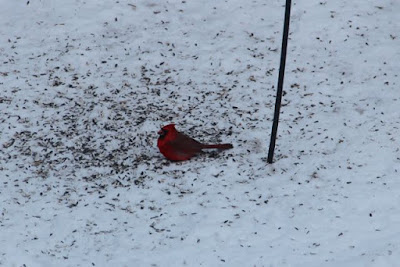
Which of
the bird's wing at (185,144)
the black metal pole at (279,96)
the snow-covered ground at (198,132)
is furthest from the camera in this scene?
the bird's wing at (185,144)

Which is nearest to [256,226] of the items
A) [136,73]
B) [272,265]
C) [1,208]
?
[272,265]

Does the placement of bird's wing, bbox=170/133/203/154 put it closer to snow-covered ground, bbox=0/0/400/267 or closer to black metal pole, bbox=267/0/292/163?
snow-covered ground, bbox=0/0/400/267

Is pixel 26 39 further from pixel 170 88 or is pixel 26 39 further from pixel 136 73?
pixel 170 88

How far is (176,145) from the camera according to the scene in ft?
17.0

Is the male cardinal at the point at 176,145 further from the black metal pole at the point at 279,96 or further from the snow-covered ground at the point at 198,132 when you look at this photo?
the black metal pole at the point at 279,96

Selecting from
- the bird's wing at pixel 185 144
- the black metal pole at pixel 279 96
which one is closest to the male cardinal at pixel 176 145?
the bird's wing at pixel 185 144

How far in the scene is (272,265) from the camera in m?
4.12

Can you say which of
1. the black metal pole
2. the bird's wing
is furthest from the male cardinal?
the black metal pole

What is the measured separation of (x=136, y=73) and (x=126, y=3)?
1.29 metres

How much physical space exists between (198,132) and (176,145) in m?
0.52

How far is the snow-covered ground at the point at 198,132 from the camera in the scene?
439 cm

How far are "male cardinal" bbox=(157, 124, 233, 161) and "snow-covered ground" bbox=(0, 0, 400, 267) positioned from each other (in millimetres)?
83

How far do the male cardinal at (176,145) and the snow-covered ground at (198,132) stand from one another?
0.08 meters

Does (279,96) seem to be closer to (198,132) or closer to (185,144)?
(185,144)
